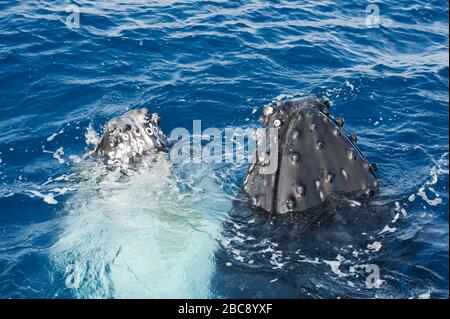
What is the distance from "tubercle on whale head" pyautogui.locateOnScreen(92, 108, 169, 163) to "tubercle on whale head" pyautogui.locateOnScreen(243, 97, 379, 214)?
365 cm

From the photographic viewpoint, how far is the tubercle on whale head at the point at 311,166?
8859 millimetres

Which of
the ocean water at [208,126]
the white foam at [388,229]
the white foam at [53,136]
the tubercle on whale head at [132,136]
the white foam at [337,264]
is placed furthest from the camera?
the white foam at [53,136]

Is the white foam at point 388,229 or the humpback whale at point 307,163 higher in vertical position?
the humpback whale at point 307,163

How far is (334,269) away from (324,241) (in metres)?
0.54

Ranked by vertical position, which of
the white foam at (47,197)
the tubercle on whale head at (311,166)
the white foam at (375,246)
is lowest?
the white foam at (47,197)

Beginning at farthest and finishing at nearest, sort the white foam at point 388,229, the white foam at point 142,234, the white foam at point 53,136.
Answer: the white foam at point 53,136
the white foam at point 142,234
the white foam at point 388,229

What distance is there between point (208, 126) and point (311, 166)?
7194 millimetres

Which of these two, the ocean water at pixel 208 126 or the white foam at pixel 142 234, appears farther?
the white foam at pixel 142 234

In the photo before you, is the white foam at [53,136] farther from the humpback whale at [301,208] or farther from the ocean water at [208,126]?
→ the humpback whale at [301,208]

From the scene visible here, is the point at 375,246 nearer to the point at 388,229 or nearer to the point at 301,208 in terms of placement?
the point at 388,229

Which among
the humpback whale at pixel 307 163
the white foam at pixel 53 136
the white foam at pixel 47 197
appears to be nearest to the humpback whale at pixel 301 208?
the humpback whale at pixel 307 163

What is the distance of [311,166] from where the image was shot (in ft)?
29.1

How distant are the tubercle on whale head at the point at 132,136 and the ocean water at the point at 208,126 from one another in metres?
0.42

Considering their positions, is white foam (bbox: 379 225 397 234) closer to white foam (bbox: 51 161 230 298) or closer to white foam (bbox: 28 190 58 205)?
white foam (bbox: 51 161 230 298)
